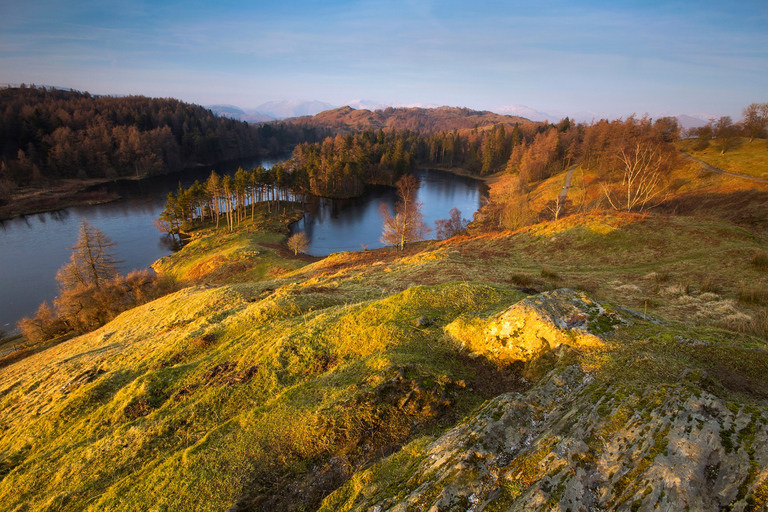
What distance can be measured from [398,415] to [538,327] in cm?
A: 385

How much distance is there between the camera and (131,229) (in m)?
61.7

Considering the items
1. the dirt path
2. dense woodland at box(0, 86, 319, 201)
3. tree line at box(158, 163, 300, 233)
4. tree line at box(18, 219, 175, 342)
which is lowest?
tree line at box(18, 219, 175, 342)

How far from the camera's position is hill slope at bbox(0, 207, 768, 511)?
3.85 meters

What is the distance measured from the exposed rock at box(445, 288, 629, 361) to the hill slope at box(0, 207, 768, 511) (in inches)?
1.8

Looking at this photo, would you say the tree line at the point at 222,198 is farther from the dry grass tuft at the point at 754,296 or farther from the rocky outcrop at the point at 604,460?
the dry grass tuft at the point at 754,296

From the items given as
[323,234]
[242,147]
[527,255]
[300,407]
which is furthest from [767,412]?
[242,147]

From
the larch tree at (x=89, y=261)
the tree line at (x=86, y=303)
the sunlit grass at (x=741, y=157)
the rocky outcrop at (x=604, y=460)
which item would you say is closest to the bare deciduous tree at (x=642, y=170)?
the sunlit grass at (x=741, y=157)

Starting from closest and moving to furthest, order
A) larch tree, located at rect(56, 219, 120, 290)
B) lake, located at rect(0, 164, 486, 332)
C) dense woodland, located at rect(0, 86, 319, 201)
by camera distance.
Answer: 1. larch tree, located at rect(56, 219, 120, 290)
2. lake, located at rect(0, 164, 486, 332)
3. dense woodland, located at rect(0, 86, 319, 201)

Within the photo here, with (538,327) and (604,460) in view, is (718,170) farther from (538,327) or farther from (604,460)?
(604,460)

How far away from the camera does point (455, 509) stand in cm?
384

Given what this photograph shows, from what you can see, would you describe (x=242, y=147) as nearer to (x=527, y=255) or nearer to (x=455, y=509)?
(x=527, y=255)

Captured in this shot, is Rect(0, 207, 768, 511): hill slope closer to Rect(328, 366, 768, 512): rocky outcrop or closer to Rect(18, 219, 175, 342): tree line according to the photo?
Rect(328, 366, 768, 512): rocky outcrop

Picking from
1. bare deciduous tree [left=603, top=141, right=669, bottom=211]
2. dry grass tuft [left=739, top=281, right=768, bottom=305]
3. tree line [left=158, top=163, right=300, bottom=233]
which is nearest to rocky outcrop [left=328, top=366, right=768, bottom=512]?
dry grass tuft [left=739, top=281, right=768, bottom=305]

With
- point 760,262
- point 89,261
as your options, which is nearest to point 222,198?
point 89,261
